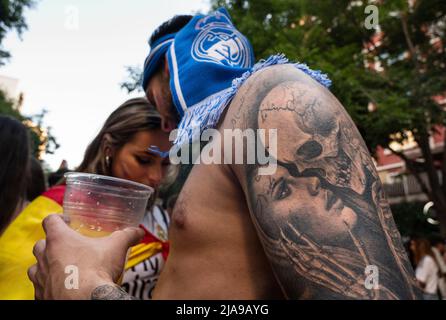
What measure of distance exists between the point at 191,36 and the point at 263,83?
732 millimetres

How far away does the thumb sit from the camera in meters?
1.31

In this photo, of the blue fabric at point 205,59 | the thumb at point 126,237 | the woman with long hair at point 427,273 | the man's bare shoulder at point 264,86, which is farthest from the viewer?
the woman with long hair at point 427,273

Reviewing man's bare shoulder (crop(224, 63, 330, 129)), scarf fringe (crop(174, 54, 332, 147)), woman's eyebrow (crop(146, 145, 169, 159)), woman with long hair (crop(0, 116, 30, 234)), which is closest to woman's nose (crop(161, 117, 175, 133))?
woman's eyebrow (crop(146, 145, 169, 159))

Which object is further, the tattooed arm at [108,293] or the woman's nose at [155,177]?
the woman's nose at [155,177]

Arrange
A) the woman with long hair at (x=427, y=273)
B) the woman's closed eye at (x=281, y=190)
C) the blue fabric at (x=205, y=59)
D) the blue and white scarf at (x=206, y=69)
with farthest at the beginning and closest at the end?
the woman with long hair at (x=427, y=273)
the blue fabric at (x=205, y=59)
the blue and white scarf at (x=206, y=69)
the woman's closed eye at (x=281, y=190)

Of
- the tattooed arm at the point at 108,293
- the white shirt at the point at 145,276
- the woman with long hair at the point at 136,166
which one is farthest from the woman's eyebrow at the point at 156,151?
the tattooed arm at the point at 108,293

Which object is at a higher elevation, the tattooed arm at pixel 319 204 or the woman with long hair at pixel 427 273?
the tattooed arm at pixel 319 204

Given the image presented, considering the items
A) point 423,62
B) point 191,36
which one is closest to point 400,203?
point 423,62

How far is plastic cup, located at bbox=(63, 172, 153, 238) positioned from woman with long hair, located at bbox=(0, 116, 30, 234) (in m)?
1.34

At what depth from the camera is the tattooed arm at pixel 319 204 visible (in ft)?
3.09

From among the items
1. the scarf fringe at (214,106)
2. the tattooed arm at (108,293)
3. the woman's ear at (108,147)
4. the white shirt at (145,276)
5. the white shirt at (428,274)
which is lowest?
the white shirt at (428,274)

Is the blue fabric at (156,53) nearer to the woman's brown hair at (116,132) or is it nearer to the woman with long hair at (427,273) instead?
the woman's brown hair at (116,132)

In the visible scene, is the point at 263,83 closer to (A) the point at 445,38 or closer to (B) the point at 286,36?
(B) the point at 286,36
